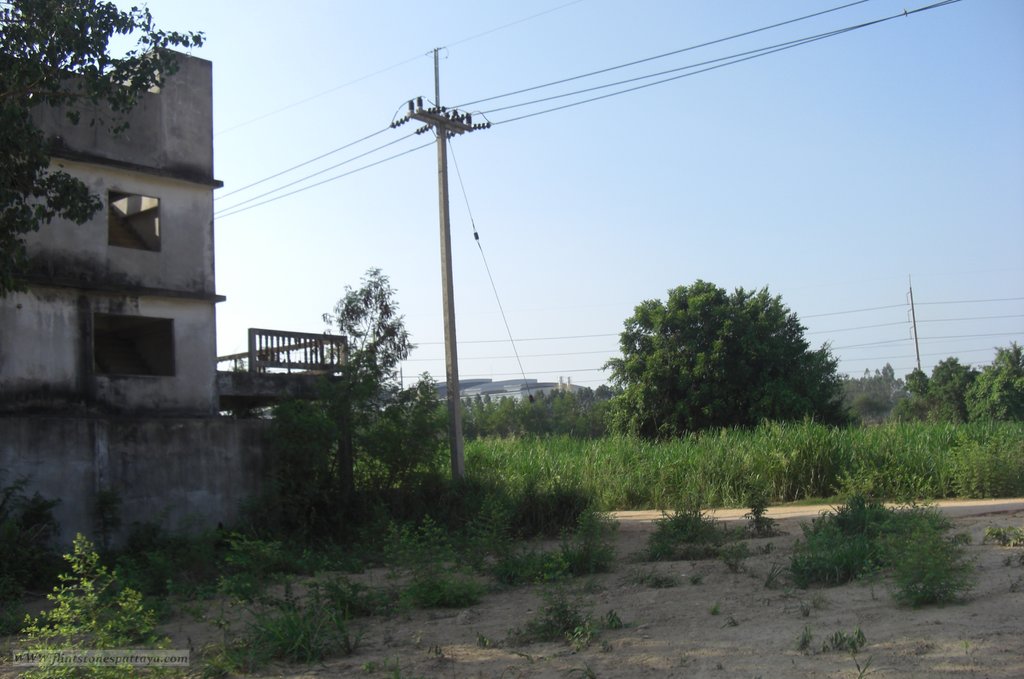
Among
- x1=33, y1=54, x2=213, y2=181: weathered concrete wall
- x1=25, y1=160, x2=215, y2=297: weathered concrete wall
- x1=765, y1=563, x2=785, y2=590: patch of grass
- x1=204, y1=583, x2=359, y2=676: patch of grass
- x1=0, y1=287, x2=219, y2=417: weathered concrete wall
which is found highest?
x1=33, y1=54, x2=213, y2=181: weathered concrete wall

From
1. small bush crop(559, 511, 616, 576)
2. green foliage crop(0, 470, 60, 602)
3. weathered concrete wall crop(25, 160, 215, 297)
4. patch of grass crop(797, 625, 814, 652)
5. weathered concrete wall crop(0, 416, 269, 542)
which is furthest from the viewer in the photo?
weathered concrete wall crop(25, 160, 215, 297)

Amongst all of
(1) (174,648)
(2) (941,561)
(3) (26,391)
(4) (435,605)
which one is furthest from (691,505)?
(3) (26,391)

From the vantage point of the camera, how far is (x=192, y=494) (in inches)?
613

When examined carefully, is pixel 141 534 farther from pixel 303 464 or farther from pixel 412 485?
pixel 412 485

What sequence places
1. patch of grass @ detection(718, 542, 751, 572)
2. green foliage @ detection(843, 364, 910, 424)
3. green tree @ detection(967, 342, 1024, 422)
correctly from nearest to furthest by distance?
patch of grass @ detection(718, 542, 751, 572) < green tree @ detection(967, 342, 1024, 422) < green foliage @ detection(843, 364, 910, 424)

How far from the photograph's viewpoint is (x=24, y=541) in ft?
41.1

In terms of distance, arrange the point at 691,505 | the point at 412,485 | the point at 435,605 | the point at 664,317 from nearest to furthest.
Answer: the point at 435,605, the point at 691,505, the point at 412,485, the point at 664,317

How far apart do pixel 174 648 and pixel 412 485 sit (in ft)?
30.2

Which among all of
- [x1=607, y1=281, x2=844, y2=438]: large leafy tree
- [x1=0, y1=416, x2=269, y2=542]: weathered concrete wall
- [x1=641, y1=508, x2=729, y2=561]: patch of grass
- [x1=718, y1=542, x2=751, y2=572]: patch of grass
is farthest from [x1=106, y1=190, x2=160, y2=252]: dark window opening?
[x1=607, y1=281, x2=844, y2=438]: large leafy tree

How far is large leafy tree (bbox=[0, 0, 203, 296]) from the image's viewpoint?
35.5 feet

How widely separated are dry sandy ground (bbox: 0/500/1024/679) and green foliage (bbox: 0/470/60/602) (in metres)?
3.70

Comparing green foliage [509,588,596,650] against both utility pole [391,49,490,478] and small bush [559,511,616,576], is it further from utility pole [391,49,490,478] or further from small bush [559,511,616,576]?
utility pole [391,49,490,478]

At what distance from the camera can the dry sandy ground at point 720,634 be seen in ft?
19.3

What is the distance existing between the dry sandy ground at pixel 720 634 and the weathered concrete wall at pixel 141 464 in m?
5.46
